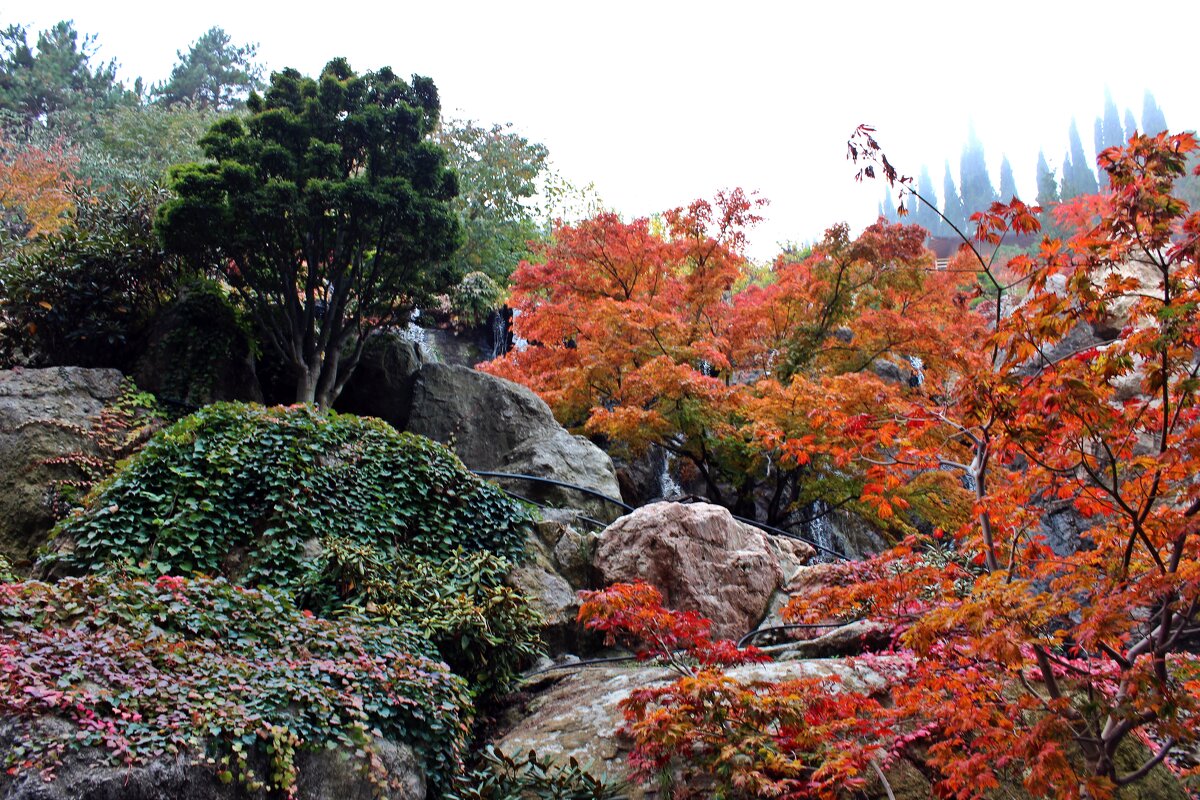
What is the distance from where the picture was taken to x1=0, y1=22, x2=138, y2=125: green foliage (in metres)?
27.1

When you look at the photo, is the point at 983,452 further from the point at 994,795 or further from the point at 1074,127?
the point at 1074,127

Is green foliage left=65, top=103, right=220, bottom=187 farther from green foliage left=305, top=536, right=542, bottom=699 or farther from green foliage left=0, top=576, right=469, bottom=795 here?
green foliage left=0, top=576, right=469, bottom=795

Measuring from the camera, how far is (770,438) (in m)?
5.59

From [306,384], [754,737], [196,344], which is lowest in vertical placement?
[754,737]

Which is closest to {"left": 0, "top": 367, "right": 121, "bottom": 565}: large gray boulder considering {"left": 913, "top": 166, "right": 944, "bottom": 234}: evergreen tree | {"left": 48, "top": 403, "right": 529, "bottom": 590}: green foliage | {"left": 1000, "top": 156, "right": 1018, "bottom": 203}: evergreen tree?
{"left": 48, "top": 403, "right": 529, "bottom": 590}: green foliage

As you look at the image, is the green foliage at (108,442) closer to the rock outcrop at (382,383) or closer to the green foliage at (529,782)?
the rock outcrop at (382,383)

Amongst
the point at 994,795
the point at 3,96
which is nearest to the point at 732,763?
the point at 994,795

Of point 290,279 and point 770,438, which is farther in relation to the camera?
point 290,279

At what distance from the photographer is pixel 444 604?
596cm

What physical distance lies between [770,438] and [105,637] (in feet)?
13.8

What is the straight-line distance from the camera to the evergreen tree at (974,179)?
Answer: 4975 centimetres

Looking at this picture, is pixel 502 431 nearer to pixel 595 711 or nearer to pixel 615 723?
pixel 595 711

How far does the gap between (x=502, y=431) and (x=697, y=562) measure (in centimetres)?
402

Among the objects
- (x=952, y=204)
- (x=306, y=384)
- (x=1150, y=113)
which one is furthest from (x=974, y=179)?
(x=306, y=384)
